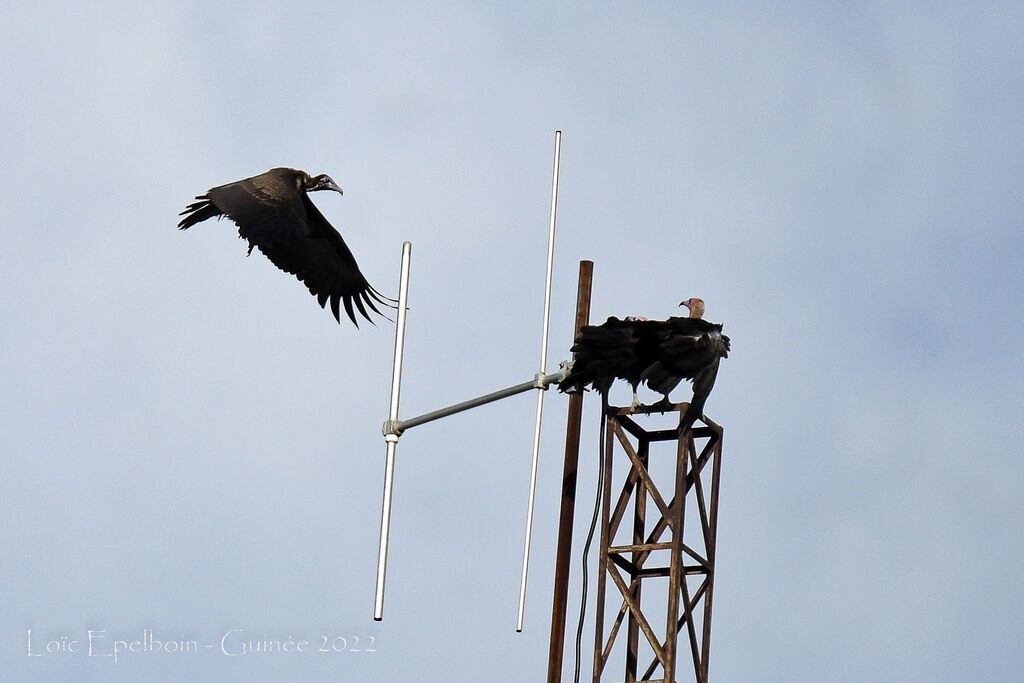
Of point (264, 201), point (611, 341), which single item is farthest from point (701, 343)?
point (264, 201)

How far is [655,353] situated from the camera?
44.3 ft

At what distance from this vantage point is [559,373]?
510 inches

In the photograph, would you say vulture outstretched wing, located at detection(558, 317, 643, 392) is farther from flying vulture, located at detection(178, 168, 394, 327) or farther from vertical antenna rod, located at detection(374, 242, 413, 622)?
flying vulture, located at detection(178, 168, 394, 327)

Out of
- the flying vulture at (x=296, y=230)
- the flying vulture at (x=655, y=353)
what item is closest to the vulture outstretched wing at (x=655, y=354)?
the flying vulture at (x=655, y=353)

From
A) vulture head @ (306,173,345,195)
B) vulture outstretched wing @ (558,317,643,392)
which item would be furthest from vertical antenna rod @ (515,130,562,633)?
vulture head @ (306,173,345,195)

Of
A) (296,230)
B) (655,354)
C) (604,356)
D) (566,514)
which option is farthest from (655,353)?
(296,230)

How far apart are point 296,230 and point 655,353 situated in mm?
7501

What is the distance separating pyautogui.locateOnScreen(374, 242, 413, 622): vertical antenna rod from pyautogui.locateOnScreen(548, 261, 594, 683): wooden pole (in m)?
1.11

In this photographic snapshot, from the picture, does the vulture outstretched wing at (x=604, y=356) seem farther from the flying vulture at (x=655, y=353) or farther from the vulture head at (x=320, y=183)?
the vulture head at (x=320, y=183)

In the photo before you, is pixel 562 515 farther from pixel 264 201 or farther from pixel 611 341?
pixel 264 201

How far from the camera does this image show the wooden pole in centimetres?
1205

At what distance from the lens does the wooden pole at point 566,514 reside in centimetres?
1205

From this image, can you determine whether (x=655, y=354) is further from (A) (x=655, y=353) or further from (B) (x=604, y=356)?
(B) (x=604, y=356)

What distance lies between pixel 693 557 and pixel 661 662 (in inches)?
33.8
